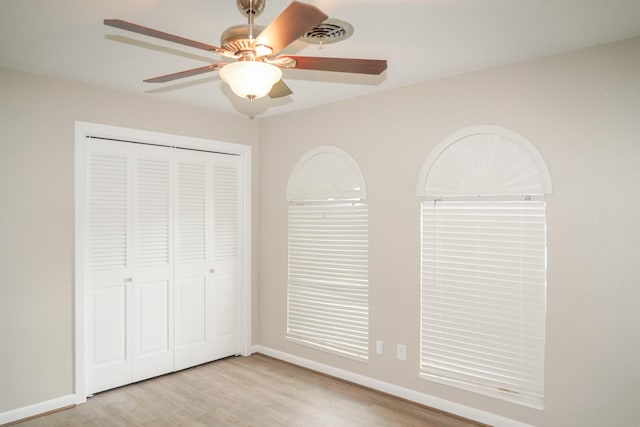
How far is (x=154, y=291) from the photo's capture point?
13.1 feet

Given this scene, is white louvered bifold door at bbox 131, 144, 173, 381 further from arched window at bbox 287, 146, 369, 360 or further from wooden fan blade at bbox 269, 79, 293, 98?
wooden fan blade at bbox 269, 79, 293, 98

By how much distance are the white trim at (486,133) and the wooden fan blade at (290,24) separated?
196 centimetres

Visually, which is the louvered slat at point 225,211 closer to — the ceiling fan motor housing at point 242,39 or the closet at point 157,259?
the closet at point 157,259

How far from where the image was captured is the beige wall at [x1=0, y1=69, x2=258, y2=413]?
3154 mm

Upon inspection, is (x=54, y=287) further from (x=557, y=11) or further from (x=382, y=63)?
(x=557, y=11)

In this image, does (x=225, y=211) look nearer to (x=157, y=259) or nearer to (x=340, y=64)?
(x=157, y=259)

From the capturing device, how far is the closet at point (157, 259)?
12.0ft

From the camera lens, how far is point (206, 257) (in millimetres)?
4375

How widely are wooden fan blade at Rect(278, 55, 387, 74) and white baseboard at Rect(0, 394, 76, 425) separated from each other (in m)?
3.16

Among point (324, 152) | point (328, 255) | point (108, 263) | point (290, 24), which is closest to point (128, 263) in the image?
point (108, 263)

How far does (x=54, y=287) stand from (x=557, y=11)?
12.5ft

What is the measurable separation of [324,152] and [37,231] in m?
2.45

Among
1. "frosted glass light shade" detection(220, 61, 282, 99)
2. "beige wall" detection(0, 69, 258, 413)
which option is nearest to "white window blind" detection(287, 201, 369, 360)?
"beige wall" detection(0, 69, 258, 413)

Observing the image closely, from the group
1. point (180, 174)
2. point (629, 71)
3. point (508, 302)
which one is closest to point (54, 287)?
point (180, 174)
